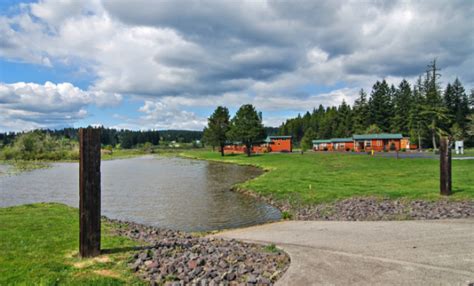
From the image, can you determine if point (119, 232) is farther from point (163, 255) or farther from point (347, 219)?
point (347, 219)

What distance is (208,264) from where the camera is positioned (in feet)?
22.2

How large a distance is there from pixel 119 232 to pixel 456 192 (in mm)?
15073

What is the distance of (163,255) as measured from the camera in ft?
24.6

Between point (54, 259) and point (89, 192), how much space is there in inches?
63.9

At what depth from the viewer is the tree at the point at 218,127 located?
248 feet

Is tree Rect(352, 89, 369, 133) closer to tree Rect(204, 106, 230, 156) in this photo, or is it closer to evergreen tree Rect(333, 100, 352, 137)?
evergreen tree Rect(333, 100, 352, 137)

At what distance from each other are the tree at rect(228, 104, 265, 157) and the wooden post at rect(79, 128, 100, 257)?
5759 cm

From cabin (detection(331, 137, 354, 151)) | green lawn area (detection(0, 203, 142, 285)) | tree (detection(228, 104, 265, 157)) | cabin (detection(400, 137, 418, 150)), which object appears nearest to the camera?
green lawn area (detection(0, 203, 142, 285))

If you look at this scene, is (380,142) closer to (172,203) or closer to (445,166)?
(445,166)

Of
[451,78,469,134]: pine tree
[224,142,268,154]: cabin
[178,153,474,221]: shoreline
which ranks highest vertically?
[451,78,469,134]: pine tree

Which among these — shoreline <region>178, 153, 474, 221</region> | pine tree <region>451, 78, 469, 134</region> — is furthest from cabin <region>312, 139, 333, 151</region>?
shoreline <region>178, 153, 474, 221</region>

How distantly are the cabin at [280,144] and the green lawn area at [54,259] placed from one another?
72.6 m

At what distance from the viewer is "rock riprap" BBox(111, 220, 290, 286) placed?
6008 millimetres

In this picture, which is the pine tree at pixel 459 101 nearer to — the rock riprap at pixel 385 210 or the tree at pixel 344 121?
the tree at pixel 344 121
